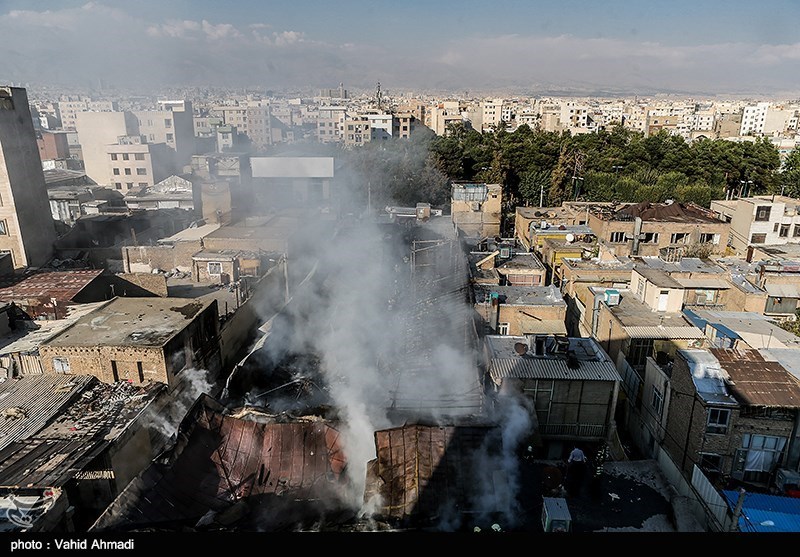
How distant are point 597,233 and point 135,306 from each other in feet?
40.4

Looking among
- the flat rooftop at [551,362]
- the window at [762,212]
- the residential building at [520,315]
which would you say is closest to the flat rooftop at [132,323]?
the flat rooftop at [551,362]

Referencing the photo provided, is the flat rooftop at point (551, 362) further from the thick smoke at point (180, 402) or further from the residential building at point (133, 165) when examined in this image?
the residential building at point (133, 165)

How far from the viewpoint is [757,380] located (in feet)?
20.2

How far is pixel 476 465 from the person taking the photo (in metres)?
4.80

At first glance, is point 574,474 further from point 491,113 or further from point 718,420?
point 491,113

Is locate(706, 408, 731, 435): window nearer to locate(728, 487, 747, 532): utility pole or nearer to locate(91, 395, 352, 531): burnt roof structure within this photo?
locate(728, 487, 747, 532): utility pole

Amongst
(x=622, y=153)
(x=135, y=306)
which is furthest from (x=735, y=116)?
(x=135, y=306)

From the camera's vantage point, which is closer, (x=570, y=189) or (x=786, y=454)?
(x=786, y=454)

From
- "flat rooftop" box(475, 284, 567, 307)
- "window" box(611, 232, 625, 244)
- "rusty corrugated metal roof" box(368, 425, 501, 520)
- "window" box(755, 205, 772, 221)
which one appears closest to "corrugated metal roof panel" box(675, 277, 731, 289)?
"flat rooftop" box(475, 284, 567, 307)

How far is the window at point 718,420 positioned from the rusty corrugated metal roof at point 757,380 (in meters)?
0.25

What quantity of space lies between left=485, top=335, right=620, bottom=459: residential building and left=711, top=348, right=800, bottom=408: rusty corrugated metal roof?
1283 mm

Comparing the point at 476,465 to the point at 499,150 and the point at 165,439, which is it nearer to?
the point at 165,439

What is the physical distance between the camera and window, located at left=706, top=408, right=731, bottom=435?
5.93m

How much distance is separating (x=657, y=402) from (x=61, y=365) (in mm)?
7934
